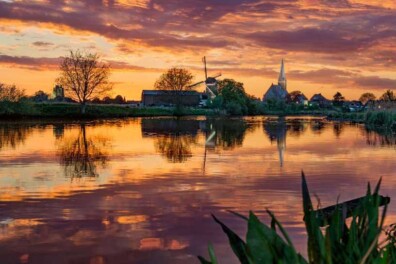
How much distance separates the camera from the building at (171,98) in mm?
107938

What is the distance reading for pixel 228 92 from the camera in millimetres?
116688

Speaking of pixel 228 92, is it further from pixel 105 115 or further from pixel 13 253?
pixel 13 253

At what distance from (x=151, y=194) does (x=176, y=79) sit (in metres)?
95.3

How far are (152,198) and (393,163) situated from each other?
33.7ft

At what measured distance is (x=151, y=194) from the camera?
11.8m

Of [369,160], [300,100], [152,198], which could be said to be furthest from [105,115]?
[300,100]

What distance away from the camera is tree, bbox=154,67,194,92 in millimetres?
106312

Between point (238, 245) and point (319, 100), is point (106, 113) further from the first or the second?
point (319, 100)

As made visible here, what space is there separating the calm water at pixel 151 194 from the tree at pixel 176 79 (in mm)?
84073

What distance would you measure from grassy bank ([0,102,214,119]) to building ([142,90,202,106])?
786cm

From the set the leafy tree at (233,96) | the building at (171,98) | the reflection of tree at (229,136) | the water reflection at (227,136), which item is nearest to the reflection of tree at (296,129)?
the water reflection at (227,136)

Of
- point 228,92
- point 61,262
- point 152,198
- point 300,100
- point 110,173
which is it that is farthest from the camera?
point 300,100

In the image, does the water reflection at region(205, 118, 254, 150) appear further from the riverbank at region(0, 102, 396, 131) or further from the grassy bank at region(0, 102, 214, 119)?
the grassy bank at region(0, 102, 214, 119)

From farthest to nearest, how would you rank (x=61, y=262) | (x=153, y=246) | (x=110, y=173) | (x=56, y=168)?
(x=56, y=168)
(x=110, y=173)
(x=153, y=246)
(x=61, y=262)
